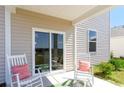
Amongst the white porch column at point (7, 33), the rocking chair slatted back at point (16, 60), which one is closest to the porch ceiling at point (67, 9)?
the white porch column at point (7, 33)

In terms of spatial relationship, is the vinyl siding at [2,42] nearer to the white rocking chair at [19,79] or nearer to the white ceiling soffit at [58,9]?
the white rocking chair at [19,79]

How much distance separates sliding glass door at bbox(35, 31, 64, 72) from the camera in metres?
7.01

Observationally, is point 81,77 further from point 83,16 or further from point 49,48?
point 83,16

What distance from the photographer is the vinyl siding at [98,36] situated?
9898 millimetres

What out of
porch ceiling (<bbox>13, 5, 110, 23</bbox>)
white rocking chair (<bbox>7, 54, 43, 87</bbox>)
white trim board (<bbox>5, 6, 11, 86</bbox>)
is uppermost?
porch ceiling (<bbox>13, 5, 110, 23</bbox>)

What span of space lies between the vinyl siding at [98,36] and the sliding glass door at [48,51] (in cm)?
174

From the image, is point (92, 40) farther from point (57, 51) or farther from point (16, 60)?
point (16, 60)

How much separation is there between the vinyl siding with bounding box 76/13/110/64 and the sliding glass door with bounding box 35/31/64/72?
1.74m

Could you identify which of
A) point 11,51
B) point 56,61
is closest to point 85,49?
point 56,61

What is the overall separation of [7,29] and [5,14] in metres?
0.45

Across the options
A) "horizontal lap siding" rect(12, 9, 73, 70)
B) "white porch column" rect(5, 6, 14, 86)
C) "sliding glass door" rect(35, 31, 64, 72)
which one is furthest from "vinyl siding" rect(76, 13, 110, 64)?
"white porch column" rect(5, 6, 14, 86)

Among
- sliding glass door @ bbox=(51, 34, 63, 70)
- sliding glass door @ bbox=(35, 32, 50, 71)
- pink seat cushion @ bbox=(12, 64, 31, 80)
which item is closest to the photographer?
pink seat cushion @ bbox=(12, 64, 31, 80)

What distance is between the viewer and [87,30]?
10.5 m

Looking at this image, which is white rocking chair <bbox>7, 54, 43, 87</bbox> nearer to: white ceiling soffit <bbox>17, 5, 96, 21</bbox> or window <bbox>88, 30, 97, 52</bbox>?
white ceiling soffit <bbox>17, 5, 96, 21</bbox>
